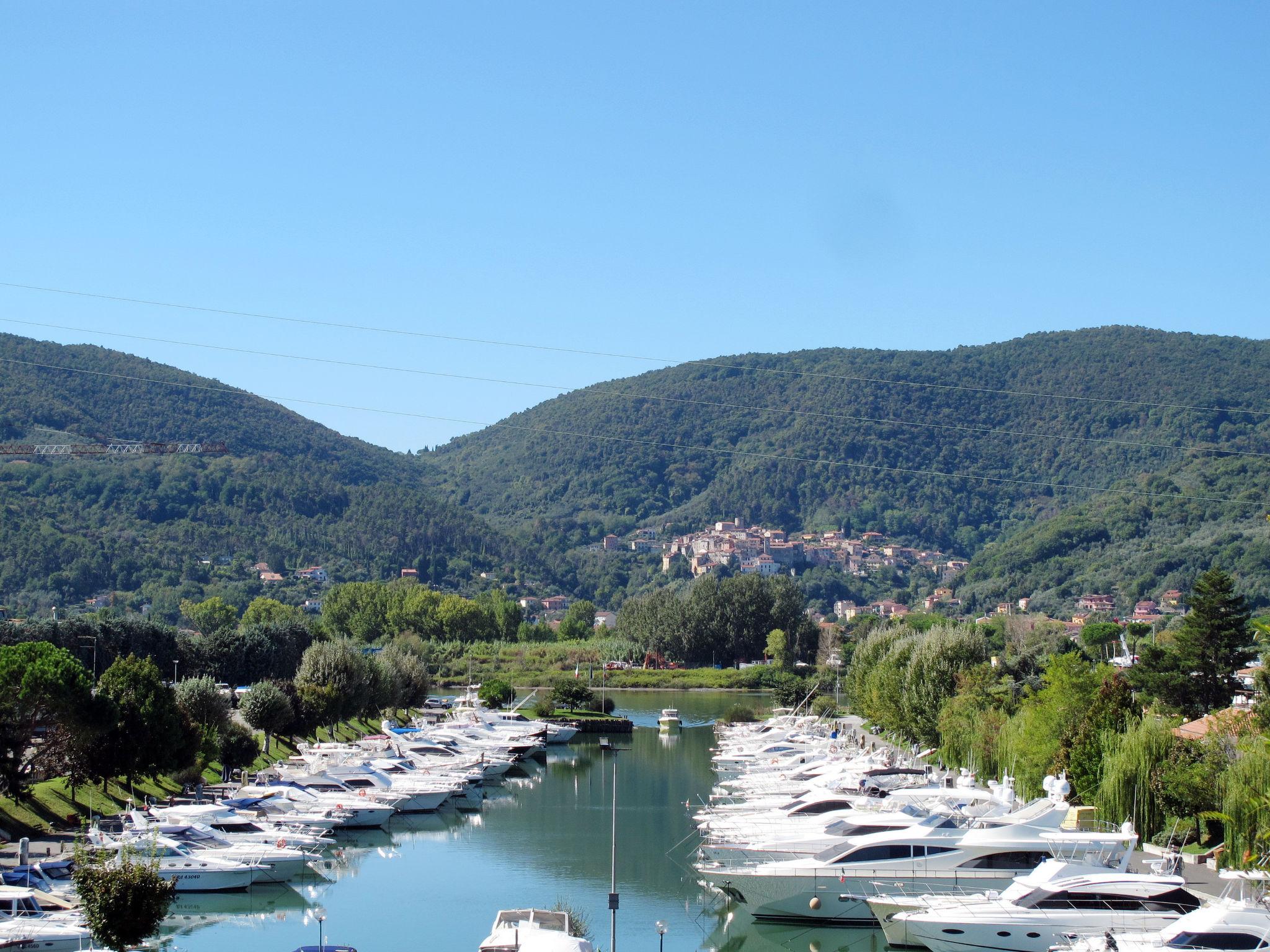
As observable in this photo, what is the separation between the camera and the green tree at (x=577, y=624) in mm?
150125

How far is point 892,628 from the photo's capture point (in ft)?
278

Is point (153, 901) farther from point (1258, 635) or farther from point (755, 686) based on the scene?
point (755, 686)

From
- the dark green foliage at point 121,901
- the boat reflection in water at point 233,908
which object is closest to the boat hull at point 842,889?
the boat reflection in water at point 233,908

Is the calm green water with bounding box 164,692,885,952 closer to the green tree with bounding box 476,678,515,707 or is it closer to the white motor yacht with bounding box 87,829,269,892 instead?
the white motor yacht with bounding box 87,829,269,892

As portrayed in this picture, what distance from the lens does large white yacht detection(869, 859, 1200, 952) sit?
26.7m

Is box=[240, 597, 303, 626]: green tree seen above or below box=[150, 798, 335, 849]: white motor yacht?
above

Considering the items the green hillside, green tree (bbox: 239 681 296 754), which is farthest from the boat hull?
the green hillside

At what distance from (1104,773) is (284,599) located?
149021mm

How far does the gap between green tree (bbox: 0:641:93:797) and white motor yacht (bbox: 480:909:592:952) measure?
15.4m

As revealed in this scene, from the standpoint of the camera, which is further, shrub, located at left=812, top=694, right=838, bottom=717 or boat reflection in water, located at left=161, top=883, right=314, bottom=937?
shrub, located at left=812, top=694, right=838, bottom=717

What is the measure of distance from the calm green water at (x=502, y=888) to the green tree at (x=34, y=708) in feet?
19.1

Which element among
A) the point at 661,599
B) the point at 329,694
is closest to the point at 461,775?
the point at 329,694

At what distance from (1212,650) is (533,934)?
3805cm

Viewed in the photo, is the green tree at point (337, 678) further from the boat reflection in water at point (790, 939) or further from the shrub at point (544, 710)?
the boat reflection in water at point (790, 939)
